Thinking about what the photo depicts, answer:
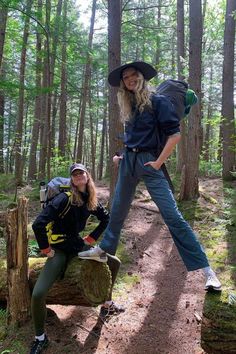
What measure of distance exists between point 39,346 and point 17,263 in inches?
43.4

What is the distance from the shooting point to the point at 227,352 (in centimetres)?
365

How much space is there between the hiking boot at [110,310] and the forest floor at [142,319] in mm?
80

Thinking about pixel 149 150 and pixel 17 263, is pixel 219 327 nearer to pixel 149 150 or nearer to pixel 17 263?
pixel 149 150

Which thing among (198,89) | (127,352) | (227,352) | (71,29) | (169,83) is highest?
(71,29)

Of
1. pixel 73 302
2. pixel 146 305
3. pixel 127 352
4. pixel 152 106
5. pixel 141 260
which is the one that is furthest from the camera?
pixel 141 260

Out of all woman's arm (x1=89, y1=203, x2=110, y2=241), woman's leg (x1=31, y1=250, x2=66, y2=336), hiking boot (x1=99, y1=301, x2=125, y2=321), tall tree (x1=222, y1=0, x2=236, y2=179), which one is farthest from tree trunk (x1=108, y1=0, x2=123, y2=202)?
tall tree (x1=222, y1=0, x2=236, y2=179)

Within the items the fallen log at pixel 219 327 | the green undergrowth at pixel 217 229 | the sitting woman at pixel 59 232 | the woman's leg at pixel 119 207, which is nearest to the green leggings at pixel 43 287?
the sitting woman at pixel 59 232

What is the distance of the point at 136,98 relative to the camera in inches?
161

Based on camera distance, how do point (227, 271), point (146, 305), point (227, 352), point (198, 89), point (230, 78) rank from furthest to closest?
point (230, 78) < point (198, 89) < point (227, 271) < point (146, 305) < point (227, 352)

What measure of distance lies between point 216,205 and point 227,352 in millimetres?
7459

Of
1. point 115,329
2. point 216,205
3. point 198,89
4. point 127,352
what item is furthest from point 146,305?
point 198,89

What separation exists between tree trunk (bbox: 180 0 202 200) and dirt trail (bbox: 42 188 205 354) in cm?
412

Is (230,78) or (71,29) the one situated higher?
(71,29)

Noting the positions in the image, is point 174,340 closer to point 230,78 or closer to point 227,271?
point 227,271
